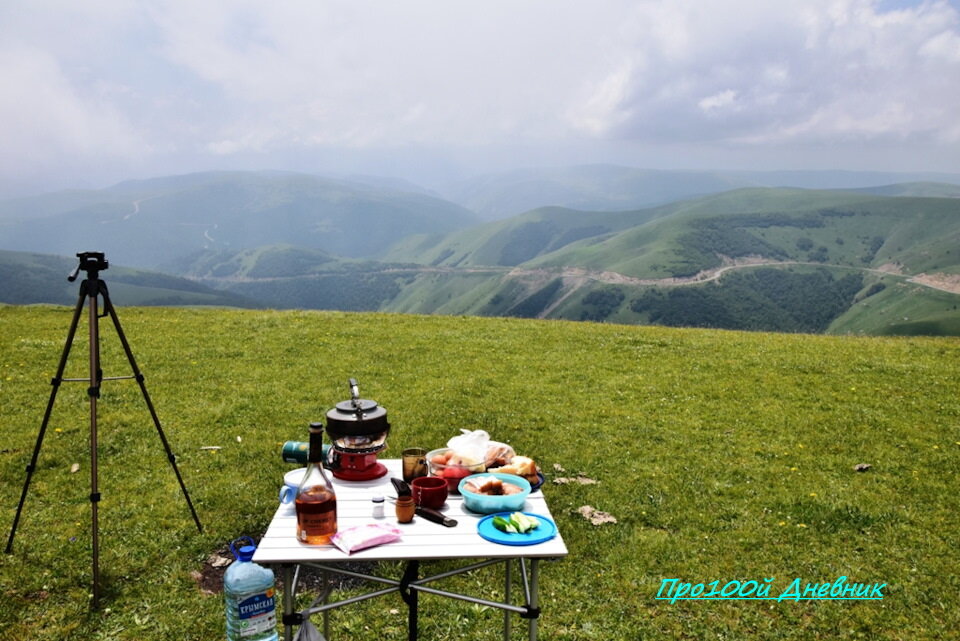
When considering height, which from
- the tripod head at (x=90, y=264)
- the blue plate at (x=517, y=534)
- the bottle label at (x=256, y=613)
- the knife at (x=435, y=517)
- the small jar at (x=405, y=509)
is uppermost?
the tripod head at (x=90, y=264)

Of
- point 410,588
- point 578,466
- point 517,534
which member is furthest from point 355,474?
point 578,466

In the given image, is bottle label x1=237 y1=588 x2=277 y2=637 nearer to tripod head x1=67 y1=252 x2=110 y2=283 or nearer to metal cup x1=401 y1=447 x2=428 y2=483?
metal cup x1=401 y1=447 x2=428 y2=483

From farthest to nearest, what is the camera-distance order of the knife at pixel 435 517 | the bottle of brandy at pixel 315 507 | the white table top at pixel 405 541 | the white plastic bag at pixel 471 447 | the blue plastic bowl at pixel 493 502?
the white plastic bag at pixel 471 447 → the blue plastic bowl at pixel 493 502 → the knife at pixel 435 517 → the bottle of brandy at pixel 315 507 → the white table top at pixel 405 541

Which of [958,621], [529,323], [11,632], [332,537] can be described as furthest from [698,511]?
[529,323]

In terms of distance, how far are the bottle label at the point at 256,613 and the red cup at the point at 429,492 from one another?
1.73 m

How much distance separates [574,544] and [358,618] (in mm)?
3456

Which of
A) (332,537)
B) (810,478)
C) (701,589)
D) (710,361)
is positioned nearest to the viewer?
(332,537)

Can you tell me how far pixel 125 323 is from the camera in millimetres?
25547

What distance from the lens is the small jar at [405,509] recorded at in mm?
5129

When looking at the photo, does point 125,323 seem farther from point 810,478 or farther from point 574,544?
point 810,478

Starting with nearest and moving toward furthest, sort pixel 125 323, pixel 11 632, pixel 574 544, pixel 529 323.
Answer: pixel 11 632
pixel 574 544
pixel 125 323
pixel 529 323

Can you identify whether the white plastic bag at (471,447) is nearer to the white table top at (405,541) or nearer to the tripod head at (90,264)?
the white table top at (405,541)

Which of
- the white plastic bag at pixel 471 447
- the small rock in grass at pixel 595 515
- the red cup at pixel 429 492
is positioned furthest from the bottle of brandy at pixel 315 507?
the small rock in grass at pixel 595 515

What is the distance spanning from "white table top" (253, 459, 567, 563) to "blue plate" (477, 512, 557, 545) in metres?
0.04
